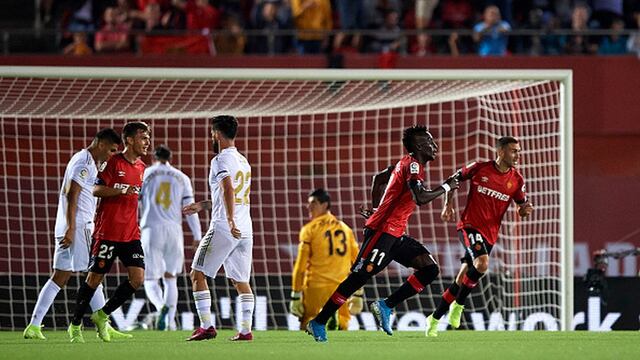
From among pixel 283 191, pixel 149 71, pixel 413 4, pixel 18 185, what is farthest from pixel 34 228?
pixel 413 4

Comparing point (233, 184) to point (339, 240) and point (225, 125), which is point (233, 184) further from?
point (339, 240)

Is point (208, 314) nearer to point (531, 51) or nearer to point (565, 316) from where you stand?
point (565, 316)

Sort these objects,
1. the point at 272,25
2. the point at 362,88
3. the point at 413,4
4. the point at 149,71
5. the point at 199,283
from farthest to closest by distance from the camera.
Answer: the point at 413,4 → the point at 272,25 → the point at 362,88 → the point at 149,71 → the point at 199,283

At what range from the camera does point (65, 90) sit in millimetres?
16438

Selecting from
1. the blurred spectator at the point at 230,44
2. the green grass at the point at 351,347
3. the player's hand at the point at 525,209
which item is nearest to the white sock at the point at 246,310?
the green grass at the point at 351,347

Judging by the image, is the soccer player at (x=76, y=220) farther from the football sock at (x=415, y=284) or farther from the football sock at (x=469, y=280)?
the football sock at (x=469, y=280)

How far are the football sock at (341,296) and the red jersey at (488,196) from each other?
182cm

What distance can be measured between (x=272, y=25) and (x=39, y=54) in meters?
2.95

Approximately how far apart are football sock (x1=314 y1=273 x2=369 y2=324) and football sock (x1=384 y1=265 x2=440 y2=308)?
576mm

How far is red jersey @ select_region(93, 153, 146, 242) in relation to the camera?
10820 mm

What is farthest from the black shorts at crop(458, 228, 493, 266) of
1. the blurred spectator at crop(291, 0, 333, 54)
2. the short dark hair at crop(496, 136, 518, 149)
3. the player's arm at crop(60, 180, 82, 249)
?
the blurred spectator at crop(291, 0, 333, 54)

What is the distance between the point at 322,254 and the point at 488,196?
2259 millimetres

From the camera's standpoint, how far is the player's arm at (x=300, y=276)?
13.7m

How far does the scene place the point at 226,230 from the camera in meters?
10.7
